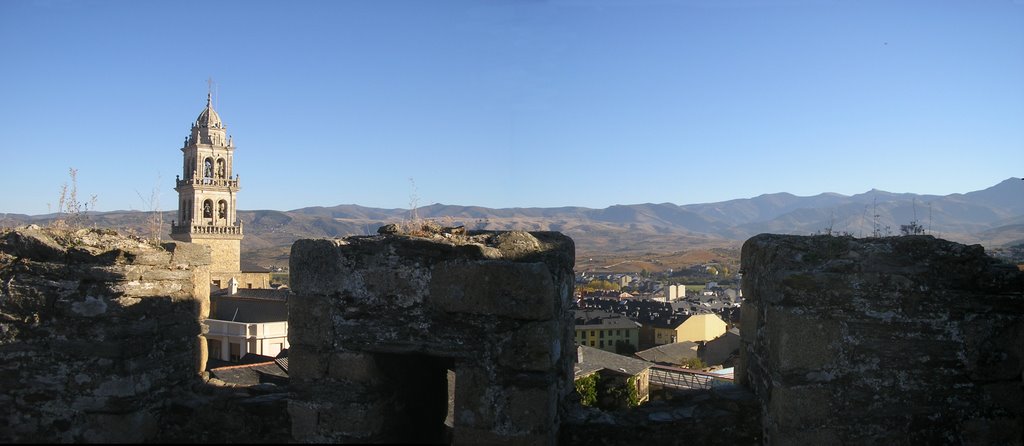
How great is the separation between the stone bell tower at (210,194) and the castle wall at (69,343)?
65010mm

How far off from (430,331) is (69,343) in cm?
317

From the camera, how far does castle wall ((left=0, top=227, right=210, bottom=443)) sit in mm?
5965

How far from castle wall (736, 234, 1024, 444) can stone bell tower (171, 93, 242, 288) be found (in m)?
68.5

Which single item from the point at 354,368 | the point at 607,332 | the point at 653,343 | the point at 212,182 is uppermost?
the point at 212,182

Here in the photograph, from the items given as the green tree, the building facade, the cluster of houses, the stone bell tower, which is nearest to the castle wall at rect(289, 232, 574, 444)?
the green tree

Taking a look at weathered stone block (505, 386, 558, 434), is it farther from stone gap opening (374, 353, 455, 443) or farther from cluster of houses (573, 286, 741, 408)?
cluster of houses (573, 286, 741, 408)

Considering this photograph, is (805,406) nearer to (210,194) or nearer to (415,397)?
(415,397)

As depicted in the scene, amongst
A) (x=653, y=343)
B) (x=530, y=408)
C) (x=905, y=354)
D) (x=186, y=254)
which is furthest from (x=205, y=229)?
(x=905, y=354)

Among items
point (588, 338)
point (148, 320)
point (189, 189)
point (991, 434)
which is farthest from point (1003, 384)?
point (189, 189)

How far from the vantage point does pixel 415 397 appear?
5.89 m

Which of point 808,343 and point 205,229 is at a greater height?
point 808,343

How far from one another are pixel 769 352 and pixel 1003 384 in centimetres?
152

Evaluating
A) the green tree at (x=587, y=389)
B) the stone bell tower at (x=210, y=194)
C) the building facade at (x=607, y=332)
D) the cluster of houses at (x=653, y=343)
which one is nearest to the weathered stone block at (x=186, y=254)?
the green tree at (x=587, y=389)

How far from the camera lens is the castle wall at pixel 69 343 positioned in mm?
5965
